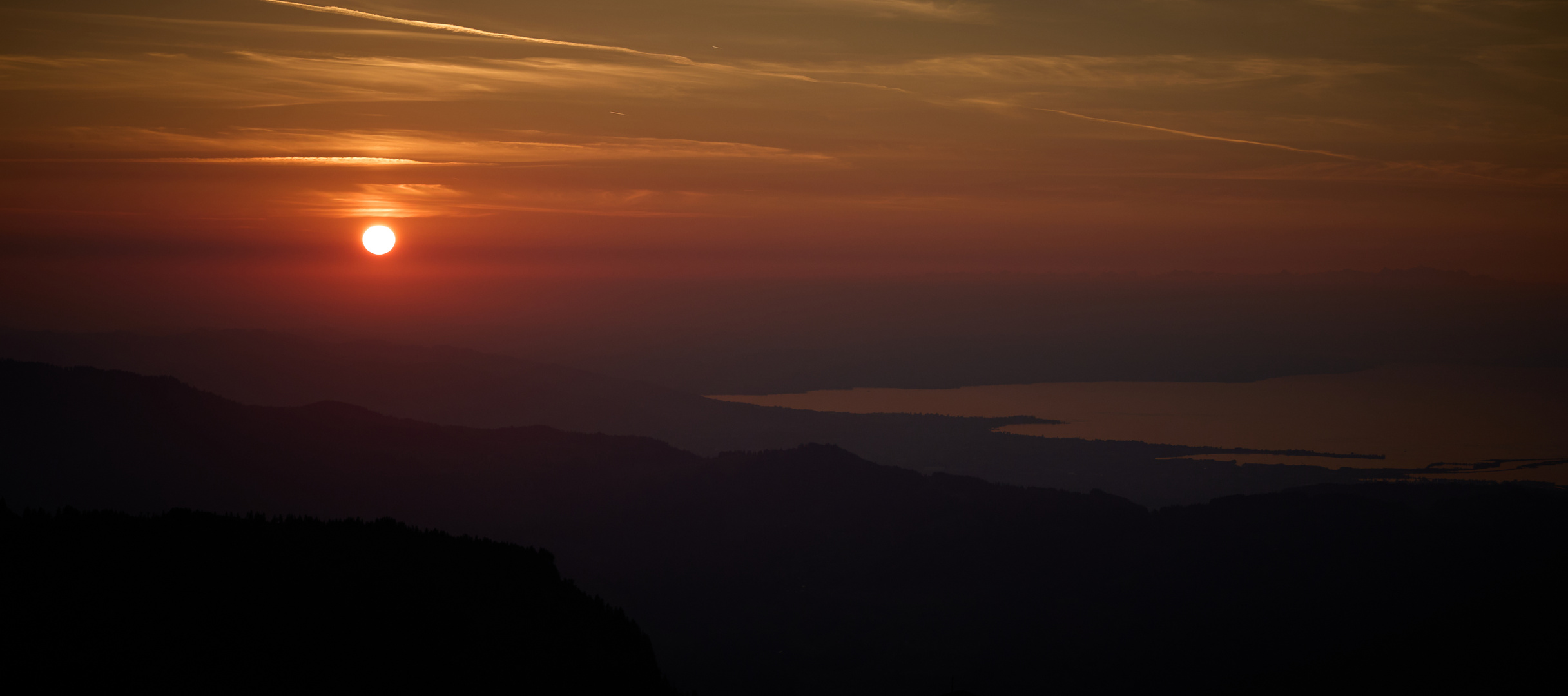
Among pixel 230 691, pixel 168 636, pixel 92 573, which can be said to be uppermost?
pixel 92 573

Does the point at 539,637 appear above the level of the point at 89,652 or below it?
below

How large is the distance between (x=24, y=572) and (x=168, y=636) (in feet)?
43.0

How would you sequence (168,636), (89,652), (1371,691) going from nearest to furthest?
(89,652) < (168,636) < (1371,691)

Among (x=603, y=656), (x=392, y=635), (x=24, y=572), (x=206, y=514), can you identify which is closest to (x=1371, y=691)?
(x=603, y=656)

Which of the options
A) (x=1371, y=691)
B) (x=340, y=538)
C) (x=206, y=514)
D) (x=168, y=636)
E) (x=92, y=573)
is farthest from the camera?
(x=1371, y=691)

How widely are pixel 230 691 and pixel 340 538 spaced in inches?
1897

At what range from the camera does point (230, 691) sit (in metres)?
71.2

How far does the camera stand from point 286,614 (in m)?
88.5

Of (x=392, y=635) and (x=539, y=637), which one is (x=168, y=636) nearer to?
(x=392, y=635)

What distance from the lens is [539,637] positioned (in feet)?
326

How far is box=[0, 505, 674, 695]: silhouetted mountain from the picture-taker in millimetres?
71500

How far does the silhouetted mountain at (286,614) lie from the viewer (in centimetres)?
7150

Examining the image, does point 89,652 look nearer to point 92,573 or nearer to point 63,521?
point 92,573

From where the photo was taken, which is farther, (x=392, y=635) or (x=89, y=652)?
(x=392, y=635)
